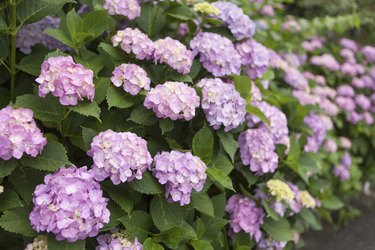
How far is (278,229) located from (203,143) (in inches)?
27.4

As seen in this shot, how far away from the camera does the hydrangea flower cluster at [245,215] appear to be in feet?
7.34

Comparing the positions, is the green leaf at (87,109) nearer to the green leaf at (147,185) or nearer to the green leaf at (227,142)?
the green leaf at (147,185)

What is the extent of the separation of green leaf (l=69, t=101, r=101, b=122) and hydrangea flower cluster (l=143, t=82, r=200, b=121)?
8.1 inches

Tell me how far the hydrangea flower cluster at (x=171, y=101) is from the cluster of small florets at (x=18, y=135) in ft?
1.39

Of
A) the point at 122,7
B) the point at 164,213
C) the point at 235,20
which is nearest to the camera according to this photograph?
the point at 164,213

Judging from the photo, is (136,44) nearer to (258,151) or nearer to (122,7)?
(122,7)

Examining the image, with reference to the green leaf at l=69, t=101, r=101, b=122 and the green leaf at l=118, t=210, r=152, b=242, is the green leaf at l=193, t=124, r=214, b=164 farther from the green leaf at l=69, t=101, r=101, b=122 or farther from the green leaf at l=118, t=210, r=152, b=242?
the green leaf at l=69, t=101, r=101, b=122

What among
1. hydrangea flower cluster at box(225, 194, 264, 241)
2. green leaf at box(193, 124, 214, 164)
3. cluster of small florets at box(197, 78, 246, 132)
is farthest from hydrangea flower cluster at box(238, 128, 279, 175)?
green leaf at box(193, 124, 214, 164)

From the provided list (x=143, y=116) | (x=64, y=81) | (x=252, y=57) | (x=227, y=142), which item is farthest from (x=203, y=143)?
(x=252, y=57)

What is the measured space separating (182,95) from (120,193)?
42 centimetres

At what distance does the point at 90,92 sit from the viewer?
168 centimetres

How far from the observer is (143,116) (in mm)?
1845

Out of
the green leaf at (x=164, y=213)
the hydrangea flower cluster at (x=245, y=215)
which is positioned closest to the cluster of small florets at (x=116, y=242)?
the green leaf at (x=164, y=213)

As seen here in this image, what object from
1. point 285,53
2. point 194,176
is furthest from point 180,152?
point 285,53
